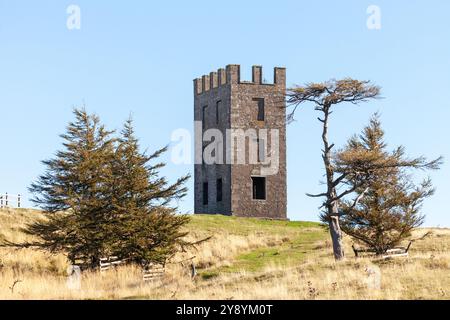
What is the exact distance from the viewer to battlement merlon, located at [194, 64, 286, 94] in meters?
54.9

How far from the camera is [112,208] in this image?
2950 cm

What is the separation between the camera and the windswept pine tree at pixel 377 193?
29000mm

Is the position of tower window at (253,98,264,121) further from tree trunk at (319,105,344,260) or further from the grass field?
tree trunk at (319,105,344,260)

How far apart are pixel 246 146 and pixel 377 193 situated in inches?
985

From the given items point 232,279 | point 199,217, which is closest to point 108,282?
point 232,279

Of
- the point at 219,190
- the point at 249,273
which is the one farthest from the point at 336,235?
the point at 219,190

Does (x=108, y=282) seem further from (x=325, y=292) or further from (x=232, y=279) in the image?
(x=325, y=292)

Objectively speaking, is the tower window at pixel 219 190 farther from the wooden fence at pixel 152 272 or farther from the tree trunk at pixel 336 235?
the tree trunk at pixel 336 235

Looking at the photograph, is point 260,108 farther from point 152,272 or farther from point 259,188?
point 152,272

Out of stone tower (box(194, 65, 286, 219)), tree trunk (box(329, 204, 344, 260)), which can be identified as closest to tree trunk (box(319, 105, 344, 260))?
tree trunk (box(329, 204, 344, 260))

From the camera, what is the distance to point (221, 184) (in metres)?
56.4

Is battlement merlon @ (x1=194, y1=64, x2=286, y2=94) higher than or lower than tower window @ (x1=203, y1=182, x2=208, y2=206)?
higher

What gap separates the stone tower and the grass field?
42.1ft
